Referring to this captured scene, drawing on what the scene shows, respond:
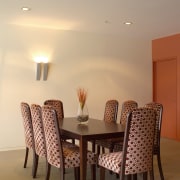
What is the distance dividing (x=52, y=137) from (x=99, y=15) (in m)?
2.59

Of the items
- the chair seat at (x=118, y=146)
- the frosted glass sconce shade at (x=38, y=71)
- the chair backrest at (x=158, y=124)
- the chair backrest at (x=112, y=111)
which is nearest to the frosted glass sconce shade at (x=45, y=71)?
the frosted glass sconce shade at (x=38, y=71)

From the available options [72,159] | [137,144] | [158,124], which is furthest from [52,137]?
[158,124]

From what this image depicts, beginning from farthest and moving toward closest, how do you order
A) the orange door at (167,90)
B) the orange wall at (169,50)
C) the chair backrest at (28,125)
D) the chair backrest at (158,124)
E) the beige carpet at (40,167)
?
the orange door at (167,90) → the orange wall at (169,50) → the chair backrest at (28,125) → the beige carpet at (40,167) → the chair backrest at (158,124)

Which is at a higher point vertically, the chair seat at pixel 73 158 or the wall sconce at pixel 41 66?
the wall sconce at pixel 41 66

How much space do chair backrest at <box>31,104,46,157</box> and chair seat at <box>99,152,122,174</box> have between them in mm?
886

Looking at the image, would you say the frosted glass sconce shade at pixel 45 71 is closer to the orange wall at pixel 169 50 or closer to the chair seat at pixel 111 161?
the orange wall at pixel 169 50

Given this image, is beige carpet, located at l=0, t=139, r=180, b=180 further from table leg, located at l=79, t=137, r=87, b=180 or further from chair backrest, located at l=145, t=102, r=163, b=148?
table leg, located at l=79, t=137, r=87, b=180

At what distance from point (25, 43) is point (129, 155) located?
12.5ft

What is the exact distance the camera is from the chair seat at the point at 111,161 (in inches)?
126

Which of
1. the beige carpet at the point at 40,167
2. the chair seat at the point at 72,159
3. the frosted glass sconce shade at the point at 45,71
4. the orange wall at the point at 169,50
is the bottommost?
the beige carpet at the point at 40,167

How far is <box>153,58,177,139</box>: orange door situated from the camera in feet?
23.4

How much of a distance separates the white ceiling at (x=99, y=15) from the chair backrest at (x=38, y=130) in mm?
1618

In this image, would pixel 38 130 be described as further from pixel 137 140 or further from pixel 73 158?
pixel 137 140

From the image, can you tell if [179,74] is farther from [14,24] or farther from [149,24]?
[14,24]
